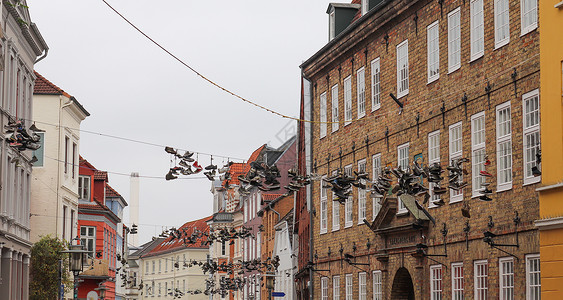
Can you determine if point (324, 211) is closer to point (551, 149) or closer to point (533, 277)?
point (533, 277)

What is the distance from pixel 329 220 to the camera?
33.1 meters

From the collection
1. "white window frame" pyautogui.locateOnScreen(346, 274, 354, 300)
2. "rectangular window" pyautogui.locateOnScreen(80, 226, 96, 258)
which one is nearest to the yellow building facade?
"white window frame" pyautogui.locateOnScreen(346, 274, 354, 300)

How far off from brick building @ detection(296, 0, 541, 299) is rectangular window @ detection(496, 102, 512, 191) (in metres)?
0.03

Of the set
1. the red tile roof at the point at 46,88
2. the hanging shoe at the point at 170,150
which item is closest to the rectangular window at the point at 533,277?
the hanging shoe at the point at 170,150

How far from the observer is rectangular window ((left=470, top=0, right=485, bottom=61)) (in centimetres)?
2191

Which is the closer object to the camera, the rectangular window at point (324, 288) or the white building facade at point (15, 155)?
the white building facade at point (15, 155)

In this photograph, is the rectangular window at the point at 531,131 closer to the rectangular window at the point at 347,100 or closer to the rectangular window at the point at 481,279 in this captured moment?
the rectangular window at the point at 481,279

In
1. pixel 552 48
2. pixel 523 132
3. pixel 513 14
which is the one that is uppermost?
pixel 513 14

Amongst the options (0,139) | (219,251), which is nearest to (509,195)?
(0,139)

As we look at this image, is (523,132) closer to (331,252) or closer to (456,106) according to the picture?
(456,106)

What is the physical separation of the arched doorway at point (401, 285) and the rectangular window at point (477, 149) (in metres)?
5.78

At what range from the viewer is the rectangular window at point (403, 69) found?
26406mm

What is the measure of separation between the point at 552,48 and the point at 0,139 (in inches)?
680

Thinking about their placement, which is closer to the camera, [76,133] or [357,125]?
[357,125]
